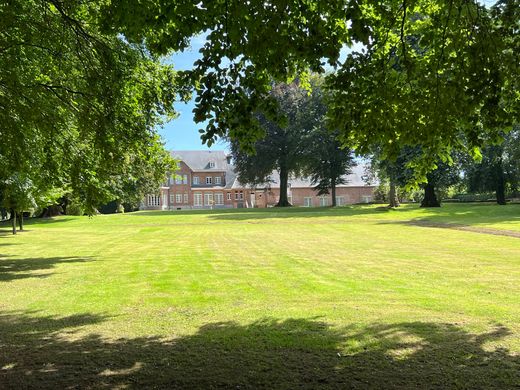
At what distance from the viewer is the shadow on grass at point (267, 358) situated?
5.02 meters

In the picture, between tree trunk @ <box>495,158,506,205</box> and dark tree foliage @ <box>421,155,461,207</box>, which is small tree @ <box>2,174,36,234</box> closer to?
dark tree foliage @ <box>421,155,461,207</box>

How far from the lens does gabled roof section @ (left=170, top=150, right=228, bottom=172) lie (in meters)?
100

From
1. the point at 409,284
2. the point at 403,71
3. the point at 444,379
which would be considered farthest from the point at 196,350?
the point at 409,284

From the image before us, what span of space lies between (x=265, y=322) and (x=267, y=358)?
1719 millimetres

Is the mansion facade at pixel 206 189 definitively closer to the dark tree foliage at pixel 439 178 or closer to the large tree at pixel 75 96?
the dark tree foliage at pixel 439 178

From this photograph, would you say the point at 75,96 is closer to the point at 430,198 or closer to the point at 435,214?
the point at 435,214

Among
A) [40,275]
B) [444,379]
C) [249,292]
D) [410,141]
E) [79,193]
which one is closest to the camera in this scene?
[444,379]

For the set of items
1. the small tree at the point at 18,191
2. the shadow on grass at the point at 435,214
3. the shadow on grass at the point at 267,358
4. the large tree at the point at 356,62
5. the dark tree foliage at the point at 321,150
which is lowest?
the shadow on grass at the point at 267,358

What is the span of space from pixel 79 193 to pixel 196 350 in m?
10.5

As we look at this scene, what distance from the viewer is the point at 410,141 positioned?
23.5 feet

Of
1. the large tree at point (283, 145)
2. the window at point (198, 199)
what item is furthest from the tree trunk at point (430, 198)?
the window at point (198, 199)

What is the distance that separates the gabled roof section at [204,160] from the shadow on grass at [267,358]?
93.3 meters

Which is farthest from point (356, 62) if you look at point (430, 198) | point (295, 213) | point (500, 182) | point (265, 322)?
point (500, 182)

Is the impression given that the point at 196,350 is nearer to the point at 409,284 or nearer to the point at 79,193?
the point at 409,284
